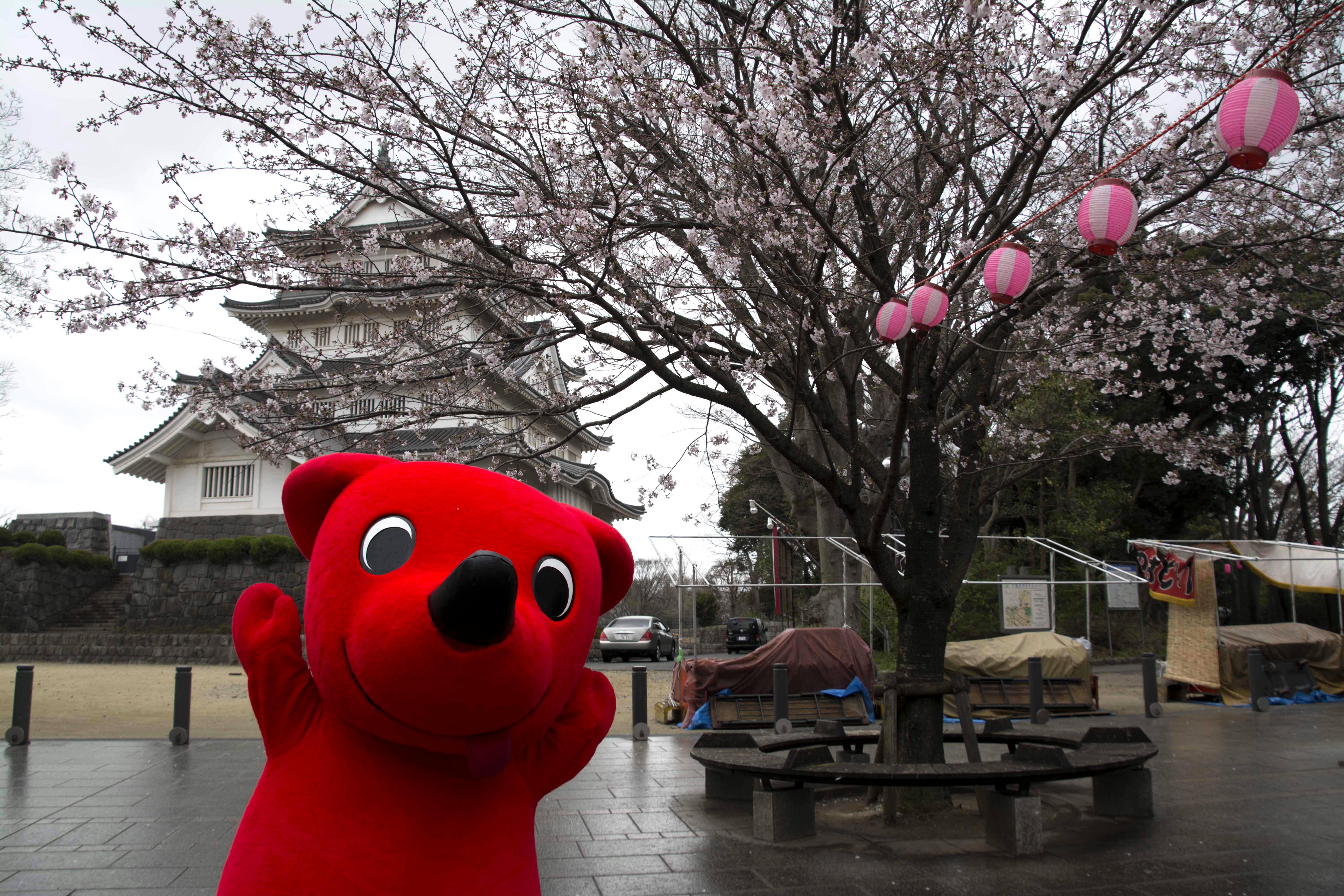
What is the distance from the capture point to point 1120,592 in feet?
59.7

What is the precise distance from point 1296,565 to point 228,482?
2755 cm

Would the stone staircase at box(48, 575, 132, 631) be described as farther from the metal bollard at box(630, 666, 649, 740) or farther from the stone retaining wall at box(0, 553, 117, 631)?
the metal bollard at box(630, 666, 649, 740)

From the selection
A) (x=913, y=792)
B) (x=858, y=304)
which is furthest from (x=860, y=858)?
(x=858, y=304)

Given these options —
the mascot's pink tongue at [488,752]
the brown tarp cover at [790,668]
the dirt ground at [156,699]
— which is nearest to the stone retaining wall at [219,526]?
the dirt ground at [156,699]

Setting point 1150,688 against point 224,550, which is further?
point 224,550

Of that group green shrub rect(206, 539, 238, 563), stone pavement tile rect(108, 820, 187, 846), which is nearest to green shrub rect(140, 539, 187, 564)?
green shrub rect(206, 539, 238, 563)

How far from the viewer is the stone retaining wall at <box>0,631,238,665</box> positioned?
75.5ft

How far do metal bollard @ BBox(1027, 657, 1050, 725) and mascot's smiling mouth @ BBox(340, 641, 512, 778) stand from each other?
35.9 ft

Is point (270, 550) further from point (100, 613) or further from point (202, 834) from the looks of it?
point (202, 834)

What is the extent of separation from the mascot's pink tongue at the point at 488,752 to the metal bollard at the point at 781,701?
8890mm

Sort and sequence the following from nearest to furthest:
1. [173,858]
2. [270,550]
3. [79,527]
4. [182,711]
→ [173,858], [182,711], [270,550], [79,527]

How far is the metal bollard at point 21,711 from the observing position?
31.6 feet

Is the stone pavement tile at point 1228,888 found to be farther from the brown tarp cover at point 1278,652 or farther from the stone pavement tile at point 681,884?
the brown tarp cover at point 1278,652

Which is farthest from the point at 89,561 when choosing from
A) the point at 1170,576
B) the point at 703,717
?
the point at 1170,576
